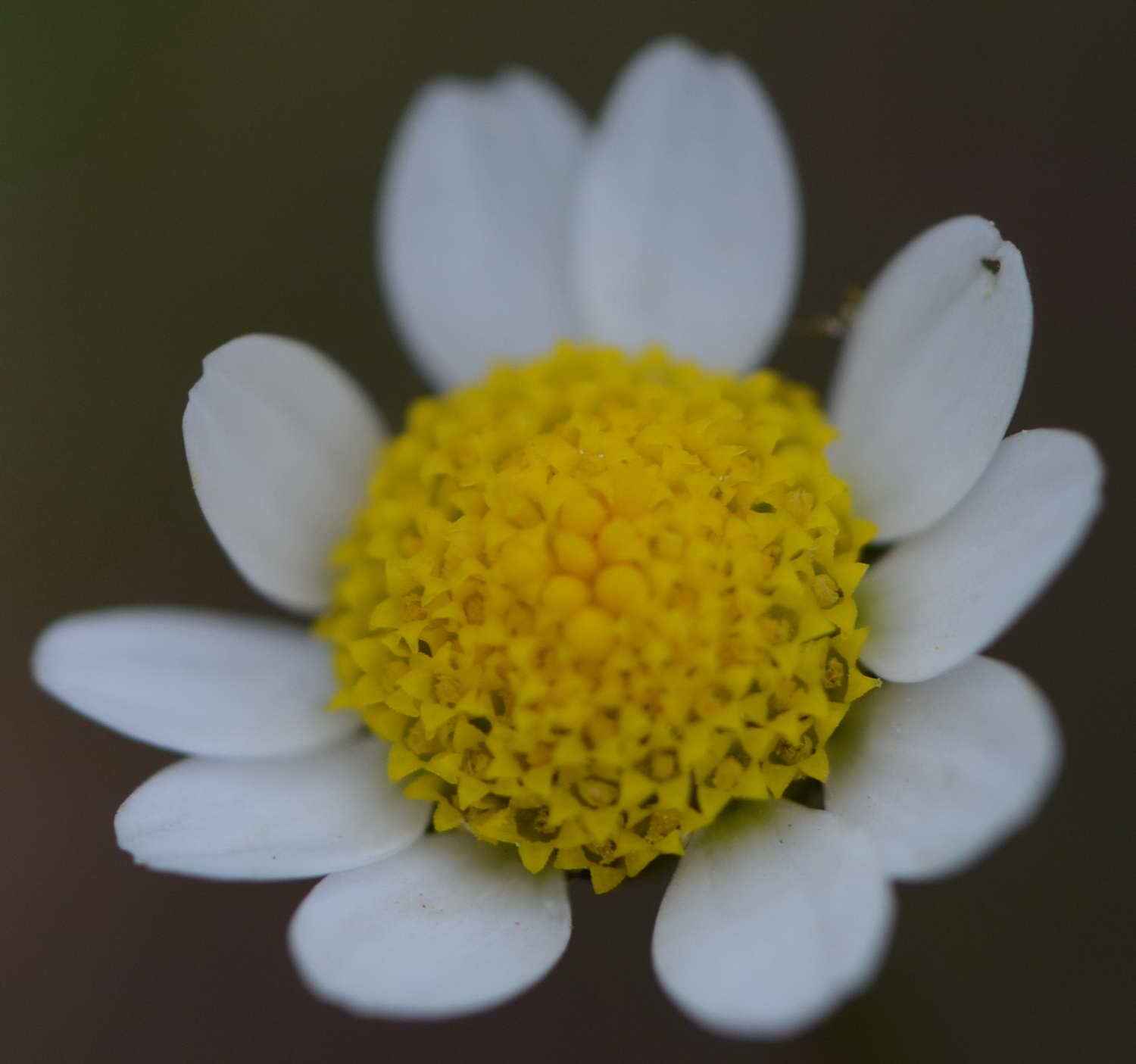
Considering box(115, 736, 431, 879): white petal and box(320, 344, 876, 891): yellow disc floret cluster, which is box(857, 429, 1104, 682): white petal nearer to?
box(320, 344, 876, 891): yellow disc floret cluster

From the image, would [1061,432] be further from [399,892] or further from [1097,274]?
[1097,274]

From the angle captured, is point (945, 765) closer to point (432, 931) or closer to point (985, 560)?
point (985, 560)

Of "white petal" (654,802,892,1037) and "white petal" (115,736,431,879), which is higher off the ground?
"white petal" (654,802,892,1037)

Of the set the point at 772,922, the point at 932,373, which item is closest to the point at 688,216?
the point at 932,373

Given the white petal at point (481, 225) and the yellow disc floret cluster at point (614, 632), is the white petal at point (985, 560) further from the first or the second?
the white petal at point (481, 225)

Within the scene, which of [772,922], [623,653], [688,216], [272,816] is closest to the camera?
[772,922]

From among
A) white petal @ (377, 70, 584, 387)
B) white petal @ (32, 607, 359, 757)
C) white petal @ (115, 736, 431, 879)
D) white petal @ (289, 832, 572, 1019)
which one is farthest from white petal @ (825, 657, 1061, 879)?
white petal @ (377, 70, 584, 387)

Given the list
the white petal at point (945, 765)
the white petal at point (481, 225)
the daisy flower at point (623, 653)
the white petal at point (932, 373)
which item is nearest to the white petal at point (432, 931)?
the daisy flower at point (623, 653)

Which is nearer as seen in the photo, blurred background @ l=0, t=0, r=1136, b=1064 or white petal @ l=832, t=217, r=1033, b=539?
white petal @ l=832, t=217, r=1033, b=539
